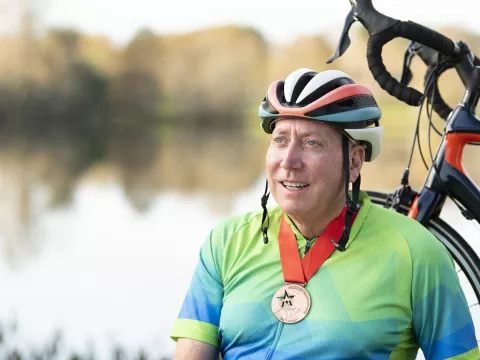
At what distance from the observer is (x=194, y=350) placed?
243 cm

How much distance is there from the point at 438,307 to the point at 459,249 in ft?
4.35

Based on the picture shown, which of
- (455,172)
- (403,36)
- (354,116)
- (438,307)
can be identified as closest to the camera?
(438,307)

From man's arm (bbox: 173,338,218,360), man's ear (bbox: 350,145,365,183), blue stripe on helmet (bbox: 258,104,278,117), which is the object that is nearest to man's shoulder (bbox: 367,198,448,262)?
man's ear (bbox: 350,145,365,183)

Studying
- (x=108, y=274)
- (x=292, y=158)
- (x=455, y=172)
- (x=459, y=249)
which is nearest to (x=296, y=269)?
(x=292, y=158)

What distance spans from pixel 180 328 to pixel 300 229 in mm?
408

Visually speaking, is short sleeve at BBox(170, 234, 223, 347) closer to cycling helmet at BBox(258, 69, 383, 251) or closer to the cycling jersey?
the cycling jersey

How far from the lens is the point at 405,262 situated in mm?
2281

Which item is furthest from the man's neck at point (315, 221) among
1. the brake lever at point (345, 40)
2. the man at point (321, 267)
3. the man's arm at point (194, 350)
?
the brake lever at point (345, 40)

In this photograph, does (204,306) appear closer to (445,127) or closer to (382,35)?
(382,35)

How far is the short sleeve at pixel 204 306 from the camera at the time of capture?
2.44m

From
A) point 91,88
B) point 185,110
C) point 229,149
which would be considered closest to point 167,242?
point 229,149

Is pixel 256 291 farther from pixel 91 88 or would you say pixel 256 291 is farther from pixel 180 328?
pixel 91 88

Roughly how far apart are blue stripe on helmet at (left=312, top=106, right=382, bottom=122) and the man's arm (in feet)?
2.16

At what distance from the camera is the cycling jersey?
2271 mm
